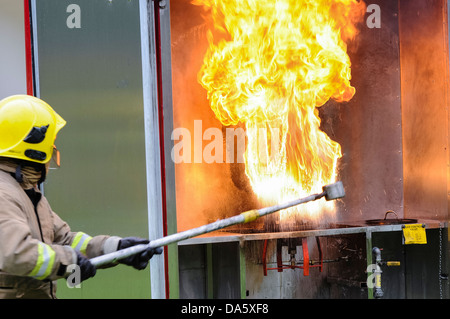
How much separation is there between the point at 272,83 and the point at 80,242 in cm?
244

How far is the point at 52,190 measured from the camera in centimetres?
370

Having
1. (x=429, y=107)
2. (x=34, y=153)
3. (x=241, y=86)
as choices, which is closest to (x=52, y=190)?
(x=34, y=153)

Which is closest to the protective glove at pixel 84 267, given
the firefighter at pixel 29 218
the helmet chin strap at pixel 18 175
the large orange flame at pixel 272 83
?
the firefighter at pixel 29 218

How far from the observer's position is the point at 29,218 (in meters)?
2.71

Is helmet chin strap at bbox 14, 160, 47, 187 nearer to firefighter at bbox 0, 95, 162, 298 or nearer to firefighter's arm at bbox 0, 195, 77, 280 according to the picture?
firefighter at bbox 0, 95, 162, 298

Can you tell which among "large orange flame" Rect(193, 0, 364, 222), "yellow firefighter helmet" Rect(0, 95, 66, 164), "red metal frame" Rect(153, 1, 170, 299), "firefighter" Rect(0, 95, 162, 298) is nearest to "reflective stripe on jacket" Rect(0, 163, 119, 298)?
"firefighter" Rect(0, 95, 162, 298)

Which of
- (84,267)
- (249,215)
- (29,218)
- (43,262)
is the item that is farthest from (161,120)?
(43,262)

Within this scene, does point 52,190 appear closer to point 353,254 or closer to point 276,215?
point 276,215

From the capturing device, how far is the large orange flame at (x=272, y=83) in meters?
4.91

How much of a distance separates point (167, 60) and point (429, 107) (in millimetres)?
2643

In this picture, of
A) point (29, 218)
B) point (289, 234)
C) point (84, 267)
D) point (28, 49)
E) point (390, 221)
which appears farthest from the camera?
point (390, 221)

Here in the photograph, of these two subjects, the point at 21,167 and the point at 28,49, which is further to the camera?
the point at 28,49

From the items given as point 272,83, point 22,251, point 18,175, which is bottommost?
point 22,251

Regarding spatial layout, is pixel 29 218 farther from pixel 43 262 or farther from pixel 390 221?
pixel 390 221
